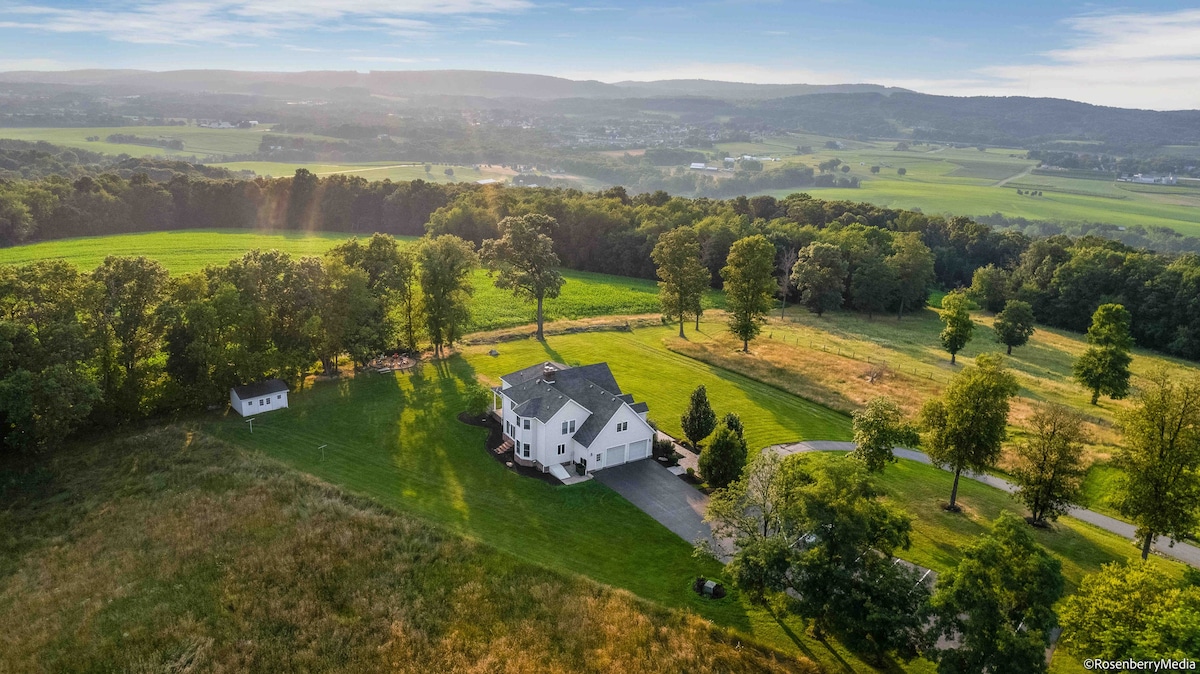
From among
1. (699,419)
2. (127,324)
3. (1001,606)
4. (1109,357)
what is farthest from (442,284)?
(1109,357)

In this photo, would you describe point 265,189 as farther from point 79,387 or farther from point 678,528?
point 678,528

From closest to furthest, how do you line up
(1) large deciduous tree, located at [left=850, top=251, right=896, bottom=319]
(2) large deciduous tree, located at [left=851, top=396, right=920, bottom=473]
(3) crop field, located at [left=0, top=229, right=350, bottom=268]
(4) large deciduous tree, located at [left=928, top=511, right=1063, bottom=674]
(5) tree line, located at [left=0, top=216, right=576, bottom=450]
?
1. (4) large deciduous tree, located at [left=928, top=511, right=1063, bottom=674]
2. (2) large deciduous tree, located at [left=851, top=396, right=920, bottom=473]
3. (5) tree line, located at [left=0, top=216, right=576, bottom=450]
4. (3) crop field, located at [left=0, top=229, right=350, bottom=268]
5. (1) large deciduous tree, located at [left=850, top=251, right=896, bottom=319]

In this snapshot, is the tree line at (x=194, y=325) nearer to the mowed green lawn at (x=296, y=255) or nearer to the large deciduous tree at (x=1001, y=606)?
the mowed green lawn at (x=296, y=255)

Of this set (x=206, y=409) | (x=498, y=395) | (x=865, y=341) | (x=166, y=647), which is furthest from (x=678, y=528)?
(x=865, y=341)

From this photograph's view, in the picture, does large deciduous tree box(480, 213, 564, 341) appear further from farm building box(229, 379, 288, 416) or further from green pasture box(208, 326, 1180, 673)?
farm building box(229, 379, 288, 416)

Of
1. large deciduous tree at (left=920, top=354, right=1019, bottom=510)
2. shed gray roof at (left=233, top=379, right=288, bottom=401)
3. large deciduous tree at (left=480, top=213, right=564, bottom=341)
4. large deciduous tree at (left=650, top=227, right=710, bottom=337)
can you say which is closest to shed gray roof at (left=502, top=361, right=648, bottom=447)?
shed gray roof at (left=233, top=379, right=288, bottom=401)

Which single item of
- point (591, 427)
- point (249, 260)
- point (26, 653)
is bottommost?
point (26, 653)
